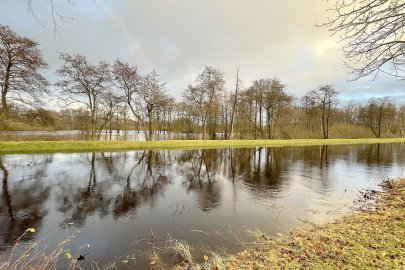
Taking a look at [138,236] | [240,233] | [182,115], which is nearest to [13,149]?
[138,236]

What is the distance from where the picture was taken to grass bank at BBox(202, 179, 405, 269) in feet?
15.3

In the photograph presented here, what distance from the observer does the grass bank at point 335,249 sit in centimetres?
465

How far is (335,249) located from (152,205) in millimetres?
6285

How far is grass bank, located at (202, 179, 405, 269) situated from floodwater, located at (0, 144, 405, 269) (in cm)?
79

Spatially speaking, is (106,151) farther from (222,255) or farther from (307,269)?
(307,269)

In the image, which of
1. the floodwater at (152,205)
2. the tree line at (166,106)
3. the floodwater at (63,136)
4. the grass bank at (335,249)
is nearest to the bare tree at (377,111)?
the tree line at (166,106)

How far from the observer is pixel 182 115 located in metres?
66.8

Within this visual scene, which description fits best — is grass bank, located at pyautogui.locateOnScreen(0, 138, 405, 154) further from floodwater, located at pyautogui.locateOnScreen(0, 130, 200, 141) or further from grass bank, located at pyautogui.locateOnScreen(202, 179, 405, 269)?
grass bank, located at pyautogui.locateOnScreen(202, 179, 405, 269)

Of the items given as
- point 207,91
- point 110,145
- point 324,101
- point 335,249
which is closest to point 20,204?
point 335,249

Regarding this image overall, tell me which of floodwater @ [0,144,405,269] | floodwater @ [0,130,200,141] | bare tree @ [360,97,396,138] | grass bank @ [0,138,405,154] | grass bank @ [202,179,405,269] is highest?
bare tree @ [360,97,396,138]

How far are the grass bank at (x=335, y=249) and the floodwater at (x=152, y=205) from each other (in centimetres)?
79

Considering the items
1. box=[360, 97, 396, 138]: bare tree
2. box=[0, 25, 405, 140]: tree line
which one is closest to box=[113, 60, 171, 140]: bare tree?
box=[0, 25, 405, 140]: tree line

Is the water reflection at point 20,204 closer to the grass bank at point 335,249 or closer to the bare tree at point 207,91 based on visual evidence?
the grass bank at point 335,249

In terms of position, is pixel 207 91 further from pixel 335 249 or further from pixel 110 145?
pixel 335 249
